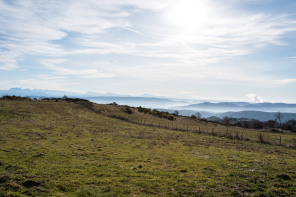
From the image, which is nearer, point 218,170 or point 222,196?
point 222,196

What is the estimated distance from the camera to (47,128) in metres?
35.5

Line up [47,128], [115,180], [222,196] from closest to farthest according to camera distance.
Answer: [222,196] → [115,180] → [47,128]

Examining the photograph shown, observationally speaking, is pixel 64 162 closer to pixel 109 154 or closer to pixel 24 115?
pixel 109 154

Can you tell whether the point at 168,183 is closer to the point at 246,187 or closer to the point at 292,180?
the point at 246,187

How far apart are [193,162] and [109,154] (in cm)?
912

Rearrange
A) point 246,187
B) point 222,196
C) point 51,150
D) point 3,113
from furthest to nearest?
point 3,113 → point 51,150 → point 246,187 → point 222,196

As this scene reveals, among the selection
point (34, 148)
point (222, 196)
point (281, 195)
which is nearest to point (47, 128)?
point (34, 148)

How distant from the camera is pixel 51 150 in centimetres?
2148

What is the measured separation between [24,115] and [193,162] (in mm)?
42502

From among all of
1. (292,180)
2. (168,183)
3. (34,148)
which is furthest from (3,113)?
(292,180)

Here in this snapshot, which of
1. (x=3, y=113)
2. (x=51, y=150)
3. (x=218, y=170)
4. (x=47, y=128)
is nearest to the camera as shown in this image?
(x=218, y=170)

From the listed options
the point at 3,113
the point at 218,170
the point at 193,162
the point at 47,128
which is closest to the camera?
the point at 218,170

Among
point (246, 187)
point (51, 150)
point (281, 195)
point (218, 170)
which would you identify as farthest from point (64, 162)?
point (281, 195)

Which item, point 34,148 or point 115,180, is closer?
point 115,180
